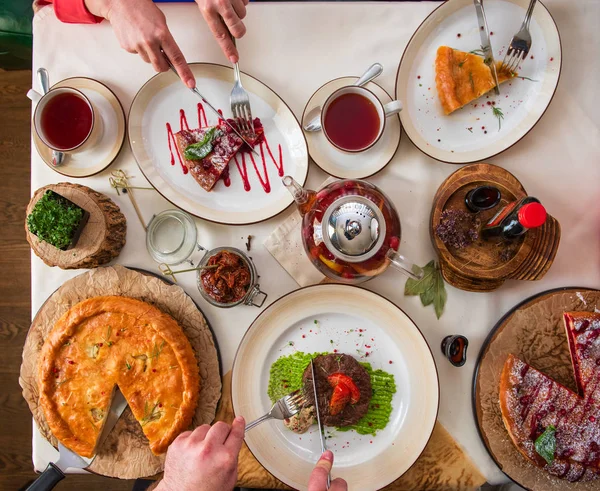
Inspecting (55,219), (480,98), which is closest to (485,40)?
(480,98)

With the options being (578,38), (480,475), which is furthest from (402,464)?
(578,38)

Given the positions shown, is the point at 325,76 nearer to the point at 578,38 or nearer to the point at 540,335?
the point at 578,38

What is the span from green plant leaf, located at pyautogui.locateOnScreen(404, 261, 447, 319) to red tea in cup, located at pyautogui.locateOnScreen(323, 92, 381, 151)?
0.70 meters

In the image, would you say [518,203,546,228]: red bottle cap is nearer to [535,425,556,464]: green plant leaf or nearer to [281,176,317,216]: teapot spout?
[281,176,317,216]: teapot spout

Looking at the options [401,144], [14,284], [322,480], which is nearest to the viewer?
[322,480]

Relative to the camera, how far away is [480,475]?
208cm

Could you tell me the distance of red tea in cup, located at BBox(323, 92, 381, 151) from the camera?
6.60ft

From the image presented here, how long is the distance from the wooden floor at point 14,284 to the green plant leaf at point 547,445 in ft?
9.34

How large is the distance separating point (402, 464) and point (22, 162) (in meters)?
3.33

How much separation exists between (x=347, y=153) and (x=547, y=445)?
5.34 feet

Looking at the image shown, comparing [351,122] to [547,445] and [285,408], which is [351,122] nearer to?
[285,408]

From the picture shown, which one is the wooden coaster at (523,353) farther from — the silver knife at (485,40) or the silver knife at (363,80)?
the silver knife at (363,80)

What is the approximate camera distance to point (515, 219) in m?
1.82

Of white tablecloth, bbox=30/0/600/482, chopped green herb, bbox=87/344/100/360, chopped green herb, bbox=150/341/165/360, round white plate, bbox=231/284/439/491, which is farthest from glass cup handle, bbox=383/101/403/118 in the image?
chopped green herb, bbox=87/344/100/360
